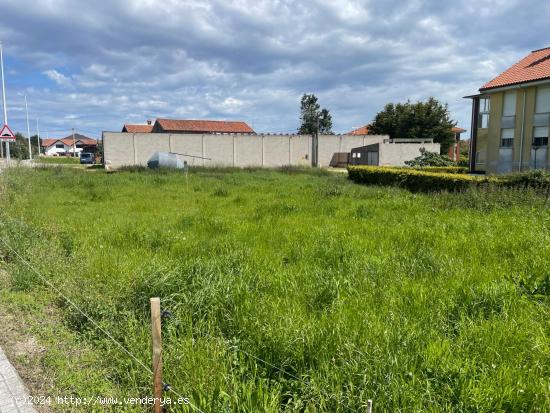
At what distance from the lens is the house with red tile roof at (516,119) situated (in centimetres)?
2770

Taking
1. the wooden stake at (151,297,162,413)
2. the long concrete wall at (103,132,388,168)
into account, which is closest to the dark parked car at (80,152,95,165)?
the long concrete wall at (103,132,388,168)

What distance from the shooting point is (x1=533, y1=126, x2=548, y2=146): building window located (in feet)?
90.9

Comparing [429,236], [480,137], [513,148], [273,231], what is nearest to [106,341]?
[273,231]

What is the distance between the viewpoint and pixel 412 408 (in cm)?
270

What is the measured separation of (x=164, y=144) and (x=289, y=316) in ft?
157

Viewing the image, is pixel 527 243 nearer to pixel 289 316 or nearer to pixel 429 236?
pixel 429 236

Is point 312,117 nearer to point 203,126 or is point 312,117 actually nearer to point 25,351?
point 203,126

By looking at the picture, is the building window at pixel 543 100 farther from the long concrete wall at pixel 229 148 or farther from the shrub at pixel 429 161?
the long concrete wall at pixel 229 148

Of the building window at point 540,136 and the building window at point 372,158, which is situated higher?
the building window at point 540,136

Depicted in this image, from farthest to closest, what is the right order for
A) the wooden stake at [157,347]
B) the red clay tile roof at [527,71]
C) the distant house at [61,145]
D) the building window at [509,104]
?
1. the distant house at [61,145]
2. the building window at [509,104]
3. the red clay tile roof at [527,71]
4. the wooden stake at [157,347]

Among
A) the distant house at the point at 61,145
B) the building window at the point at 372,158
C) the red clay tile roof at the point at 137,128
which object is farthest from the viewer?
the distant house at the point at 61,145

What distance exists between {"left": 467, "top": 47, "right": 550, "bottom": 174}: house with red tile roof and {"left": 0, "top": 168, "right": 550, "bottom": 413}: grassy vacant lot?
75.2 ft

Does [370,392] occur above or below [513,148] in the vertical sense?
below

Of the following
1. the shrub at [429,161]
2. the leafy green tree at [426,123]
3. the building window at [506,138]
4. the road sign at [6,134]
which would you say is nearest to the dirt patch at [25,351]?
the road sign at [6,134]
